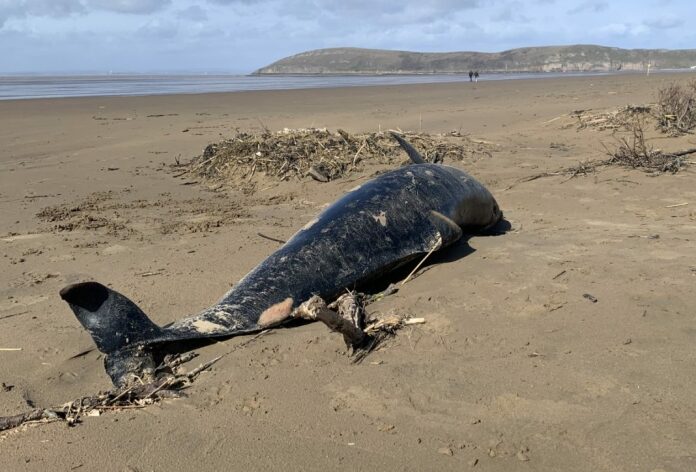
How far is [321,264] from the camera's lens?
405 cm

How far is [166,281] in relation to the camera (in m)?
4.88

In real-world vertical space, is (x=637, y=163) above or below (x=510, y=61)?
below

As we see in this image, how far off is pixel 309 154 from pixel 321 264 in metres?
5.22

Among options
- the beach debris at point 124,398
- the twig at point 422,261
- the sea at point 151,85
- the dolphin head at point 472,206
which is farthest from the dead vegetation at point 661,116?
the sea at point 151,85

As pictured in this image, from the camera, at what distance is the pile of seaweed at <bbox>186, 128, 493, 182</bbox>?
8711 millimetres

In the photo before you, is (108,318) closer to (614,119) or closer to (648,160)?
(648,160)

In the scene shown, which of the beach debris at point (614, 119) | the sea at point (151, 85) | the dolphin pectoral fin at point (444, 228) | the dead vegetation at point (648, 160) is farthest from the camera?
the sea at point (151, 85)

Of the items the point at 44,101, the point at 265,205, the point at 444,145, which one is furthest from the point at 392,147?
the point at 44,101

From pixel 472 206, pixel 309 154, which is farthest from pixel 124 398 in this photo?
pixel 309 154

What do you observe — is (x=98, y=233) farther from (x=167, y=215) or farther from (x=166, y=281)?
(x=166, y=281)

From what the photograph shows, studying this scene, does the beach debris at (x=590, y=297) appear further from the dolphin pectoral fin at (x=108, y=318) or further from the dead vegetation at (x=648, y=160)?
the dead vegetation at (x=648, y=160)

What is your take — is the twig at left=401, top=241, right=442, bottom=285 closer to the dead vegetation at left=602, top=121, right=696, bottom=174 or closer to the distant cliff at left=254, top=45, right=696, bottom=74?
the dead vegetation at left=602, top=121, right=696, bottom=174

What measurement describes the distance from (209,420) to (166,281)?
7.52 feet

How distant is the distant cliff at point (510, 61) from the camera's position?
302ft
